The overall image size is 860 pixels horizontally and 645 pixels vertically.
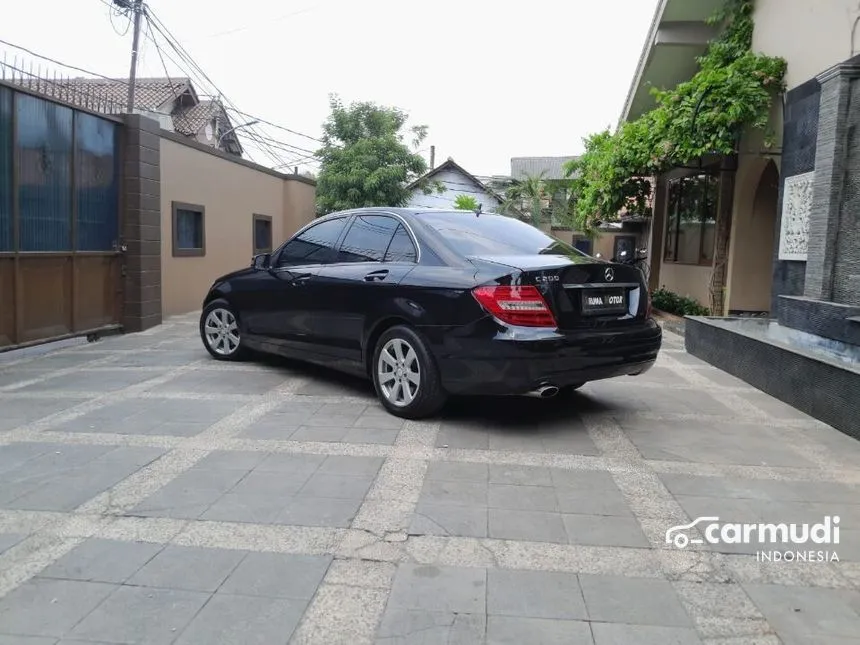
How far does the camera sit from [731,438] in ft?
16.0

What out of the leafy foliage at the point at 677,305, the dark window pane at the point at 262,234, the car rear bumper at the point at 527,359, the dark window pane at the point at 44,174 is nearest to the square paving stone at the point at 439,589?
the car rear bumper at the point at 527,359

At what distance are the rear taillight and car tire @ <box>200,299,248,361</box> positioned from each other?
11.2 ft

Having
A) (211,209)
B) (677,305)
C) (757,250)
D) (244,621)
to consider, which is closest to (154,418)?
(244,621)

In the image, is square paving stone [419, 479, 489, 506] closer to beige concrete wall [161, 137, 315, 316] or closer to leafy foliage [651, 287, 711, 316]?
beige concrete wall [161, 137, 315, 316]

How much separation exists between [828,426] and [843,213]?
8.33ft

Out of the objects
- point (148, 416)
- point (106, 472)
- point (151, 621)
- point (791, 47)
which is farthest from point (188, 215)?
point (151, 621)

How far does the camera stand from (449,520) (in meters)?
3.36

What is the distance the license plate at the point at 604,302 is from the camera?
473cm

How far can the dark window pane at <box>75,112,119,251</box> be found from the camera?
331 inches

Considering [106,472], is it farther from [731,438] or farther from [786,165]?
[786,165]

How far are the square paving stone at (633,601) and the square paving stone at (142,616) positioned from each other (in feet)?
4.81

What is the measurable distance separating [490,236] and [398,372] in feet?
4.19

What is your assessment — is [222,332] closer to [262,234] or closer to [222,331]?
[222,331]

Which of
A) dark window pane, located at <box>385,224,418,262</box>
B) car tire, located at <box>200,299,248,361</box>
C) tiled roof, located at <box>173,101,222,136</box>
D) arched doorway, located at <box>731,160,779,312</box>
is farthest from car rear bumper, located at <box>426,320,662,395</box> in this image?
tiled roof, located at <box>173,101,222,136</box>
